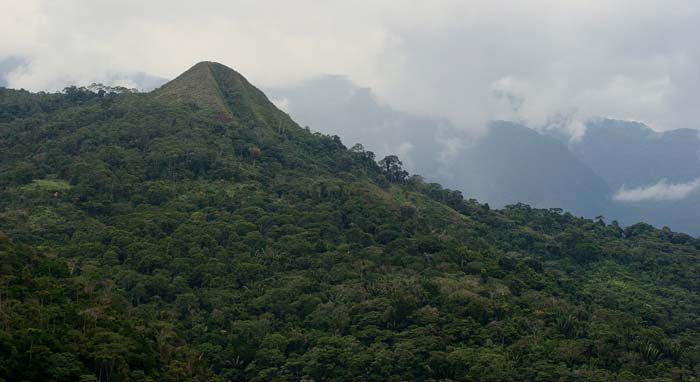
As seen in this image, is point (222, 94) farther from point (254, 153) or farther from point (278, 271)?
point (278, 271)

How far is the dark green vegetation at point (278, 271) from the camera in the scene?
39.8 m

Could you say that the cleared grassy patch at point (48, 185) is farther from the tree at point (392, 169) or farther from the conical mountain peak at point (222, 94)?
the tree at point (392, 169)

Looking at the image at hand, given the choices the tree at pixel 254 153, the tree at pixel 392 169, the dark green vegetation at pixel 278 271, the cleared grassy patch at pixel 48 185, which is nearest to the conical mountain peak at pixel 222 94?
the dark green vegetation at pixel 278 271

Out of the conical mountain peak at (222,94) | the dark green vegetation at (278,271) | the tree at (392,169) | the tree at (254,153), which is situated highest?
the conical mountain peak at (222,94)

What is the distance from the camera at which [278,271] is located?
178 ft

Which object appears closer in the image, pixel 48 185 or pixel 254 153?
pixel 48 185

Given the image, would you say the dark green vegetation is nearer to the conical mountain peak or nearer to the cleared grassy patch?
the cleared grassy patch

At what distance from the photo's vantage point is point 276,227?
61125 mm

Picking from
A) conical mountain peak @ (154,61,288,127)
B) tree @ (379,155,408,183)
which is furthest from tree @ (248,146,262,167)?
tree @ (379,155,408,183)

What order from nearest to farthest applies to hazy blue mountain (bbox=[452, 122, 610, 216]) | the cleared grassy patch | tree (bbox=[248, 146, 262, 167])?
the cleared grassy patch
tree (bbox=[248, 146, 262, 167])
hazy blue mountain (bbox=[452, 122, 610, 216])

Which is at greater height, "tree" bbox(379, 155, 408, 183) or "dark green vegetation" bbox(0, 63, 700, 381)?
"tree" bbox(379, 155, 408, 183)

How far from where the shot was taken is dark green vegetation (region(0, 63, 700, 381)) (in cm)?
3975

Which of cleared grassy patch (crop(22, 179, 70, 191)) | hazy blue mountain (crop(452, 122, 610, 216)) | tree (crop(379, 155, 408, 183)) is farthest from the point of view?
hazy blue mountain (crop(452, 122, 610, 216))

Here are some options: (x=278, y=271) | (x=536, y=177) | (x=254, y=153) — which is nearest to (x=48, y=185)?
(x=254, y=153)
